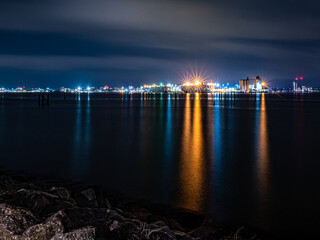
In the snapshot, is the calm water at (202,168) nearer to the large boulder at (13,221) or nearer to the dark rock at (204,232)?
the dark rock at (204,232)

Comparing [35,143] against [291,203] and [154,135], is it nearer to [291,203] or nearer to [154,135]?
Result: [154,135]

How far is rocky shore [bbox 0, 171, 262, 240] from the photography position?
17.2ft

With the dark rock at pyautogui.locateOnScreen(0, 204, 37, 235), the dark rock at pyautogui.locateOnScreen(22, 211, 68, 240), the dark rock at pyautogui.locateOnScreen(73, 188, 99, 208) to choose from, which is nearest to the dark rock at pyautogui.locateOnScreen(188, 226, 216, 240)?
the dark rock at pyautogui.locateOnScreen(73, 188, 99, 208)

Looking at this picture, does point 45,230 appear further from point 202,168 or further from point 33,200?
point 202,168

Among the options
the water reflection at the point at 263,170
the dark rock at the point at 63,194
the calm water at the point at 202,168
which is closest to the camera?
the dark rock at the point at 63,194

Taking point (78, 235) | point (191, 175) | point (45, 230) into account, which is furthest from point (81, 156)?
point (78, 235)

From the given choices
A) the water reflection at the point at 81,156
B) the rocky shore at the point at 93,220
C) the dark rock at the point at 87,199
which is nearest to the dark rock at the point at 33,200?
the rocky shore at the point at 93,220

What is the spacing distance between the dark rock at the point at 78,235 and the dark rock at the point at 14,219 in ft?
2.87

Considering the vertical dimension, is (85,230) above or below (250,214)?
above

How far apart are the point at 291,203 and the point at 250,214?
173 cm

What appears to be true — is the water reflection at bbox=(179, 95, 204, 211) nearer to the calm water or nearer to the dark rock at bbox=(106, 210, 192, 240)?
the calm water

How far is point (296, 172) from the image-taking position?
13.2 m

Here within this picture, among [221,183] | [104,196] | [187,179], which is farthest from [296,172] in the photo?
[104,196]

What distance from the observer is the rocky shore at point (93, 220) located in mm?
5234
